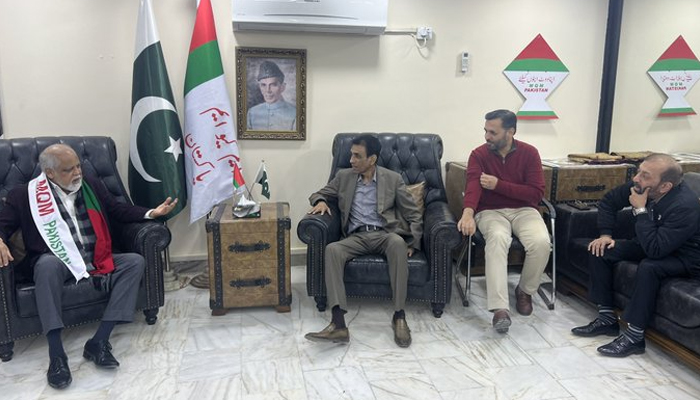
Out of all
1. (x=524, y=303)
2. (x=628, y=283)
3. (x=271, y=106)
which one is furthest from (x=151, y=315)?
(x=628, y=283)

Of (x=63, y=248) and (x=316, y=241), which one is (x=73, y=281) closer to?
(x=63, y=248)

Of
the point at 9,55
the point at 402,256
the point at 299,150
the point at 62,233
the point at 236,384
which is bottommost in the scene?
the point at 236,384

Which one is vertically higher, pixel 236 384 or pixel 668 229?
pixel 668 229

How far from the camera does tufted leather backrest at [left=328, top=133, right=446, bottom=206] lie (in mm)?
3408

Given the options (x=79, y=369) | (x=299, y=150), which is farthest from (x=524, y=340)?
(x=79, y=369)

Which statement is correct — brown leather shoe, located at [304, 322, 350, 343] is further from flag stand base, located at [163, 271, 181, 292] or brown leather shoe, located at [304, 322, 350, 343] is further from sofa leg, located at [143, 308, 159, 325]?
flag stand base, located at [163, 271, 181, 292]

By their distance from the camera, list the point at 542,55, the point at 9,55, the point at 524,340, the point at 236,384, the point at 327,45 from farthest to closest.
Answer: the point at 542,55 → the point at 327,45 → the point at 9,55 → the point at 524,340 → the point at 236,384

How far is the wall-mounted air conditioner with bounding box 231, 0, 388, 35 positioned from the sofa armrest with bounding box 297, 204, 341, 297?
1305 mm

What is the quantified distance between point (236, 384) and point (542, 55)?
3.17 meters

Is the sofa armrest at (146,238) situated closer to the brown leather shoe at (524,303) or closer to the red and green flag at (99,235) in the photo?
the red and green flag at (99,235)

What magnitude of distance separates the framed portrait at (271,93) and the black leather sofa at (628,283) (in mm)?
1881

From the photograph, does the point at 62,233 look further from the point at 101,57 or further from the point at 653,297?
the point at 653,297

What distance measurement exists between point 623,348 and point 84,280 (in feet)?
8.69

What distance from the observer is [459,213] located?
366cm
